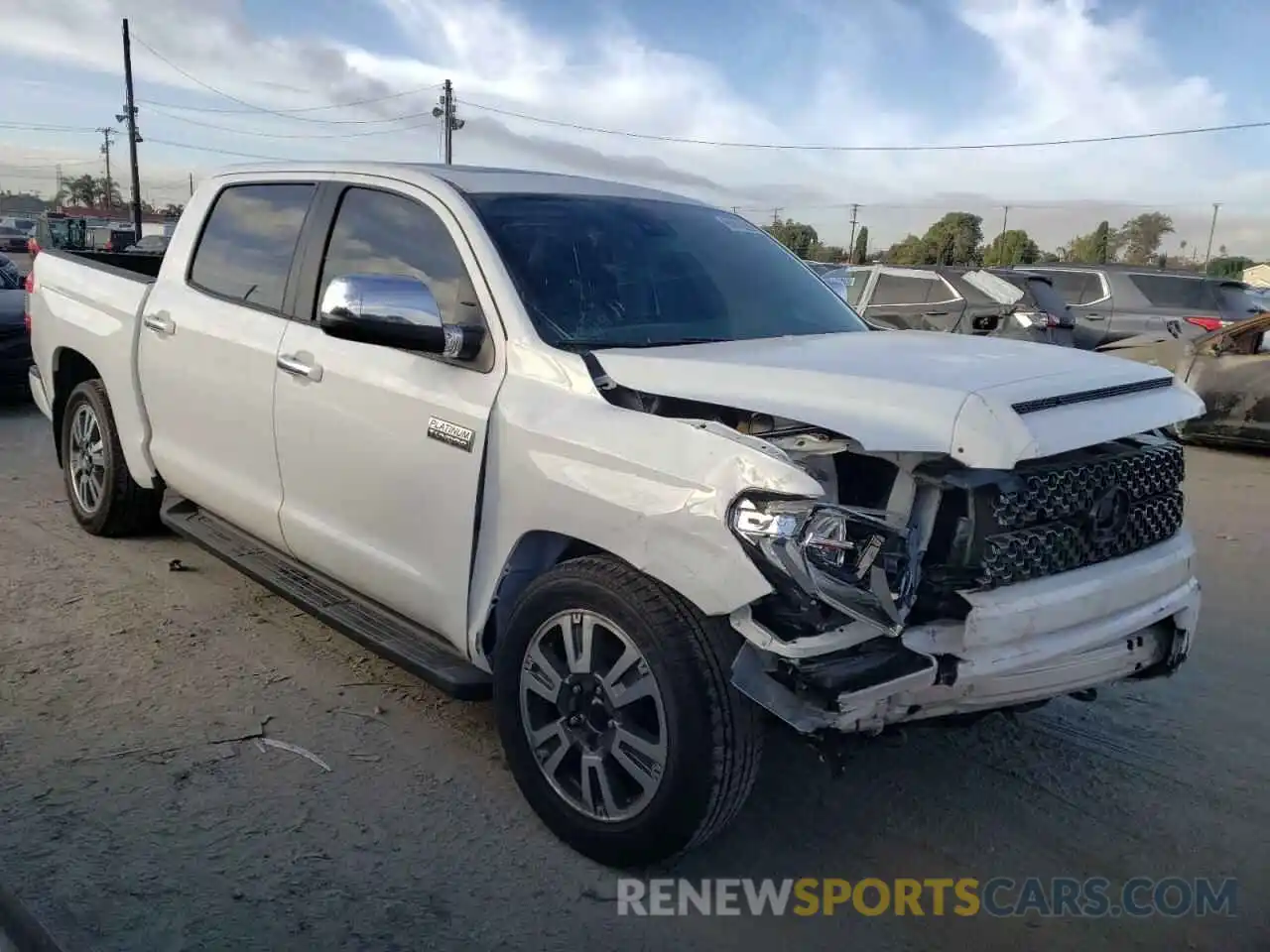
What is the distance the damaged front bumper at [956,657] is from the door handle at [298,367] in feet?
6.68

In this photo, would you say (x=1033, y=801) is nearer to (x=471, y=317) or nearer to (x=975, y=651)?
(x=975, y=651)

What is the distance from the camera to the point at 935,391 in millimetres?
2697

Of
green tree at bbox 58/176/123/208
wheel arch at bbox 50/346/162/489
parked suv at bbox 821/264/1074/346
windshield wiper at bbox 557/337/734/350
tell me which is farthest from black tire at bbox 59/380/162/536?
green tree at bbox 58/176/123/208

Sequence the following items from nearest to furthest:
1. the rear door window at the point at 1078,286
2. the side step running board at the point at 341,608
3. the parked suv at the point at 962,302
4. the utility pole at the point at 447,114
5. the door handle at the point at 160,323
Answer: the side step running board at the point at 341,608 → the door handle at the point at 160,323 → the parked suv at the point at 962,302 → the rear door window at the point at 1078,286 → the utility pole at the point at 447,114

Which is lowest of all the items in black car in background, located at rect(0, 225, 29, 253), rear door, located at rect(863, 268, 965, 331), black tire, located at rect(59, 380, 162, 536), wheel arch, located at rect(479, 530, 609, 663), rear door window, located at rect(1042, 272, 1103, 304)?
black car in background, located at rect(0, 225, 29, 253)

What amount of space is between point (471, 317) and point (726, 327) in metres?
0.93

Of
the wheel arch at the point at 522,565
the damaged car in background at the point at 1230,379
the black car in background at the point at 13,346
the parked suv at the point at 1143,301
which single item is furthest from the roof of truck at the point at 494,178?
the parked suv at the point at 1143,301

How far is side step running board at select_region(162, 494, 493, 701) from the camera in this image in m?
3.36

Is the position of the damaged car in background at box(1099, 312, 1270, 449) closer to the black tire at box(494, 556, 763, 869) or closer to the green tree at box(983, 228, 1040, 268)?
the black tire at box(494, 556, 763, 869)

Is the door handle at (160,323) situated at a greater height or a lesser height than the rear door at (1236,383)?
greater

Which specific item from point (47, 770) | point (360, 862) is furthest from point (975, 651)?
point (47, 770)

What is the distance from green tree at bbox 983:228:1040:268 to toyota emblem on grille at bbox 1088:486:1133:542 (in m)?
52.1

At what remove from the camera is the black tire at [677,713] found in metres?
2.71

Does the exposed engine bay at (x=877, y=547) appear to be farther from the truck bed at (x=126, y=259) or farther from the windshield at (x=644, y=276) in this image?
the truck bed at (x=126, y=259)
